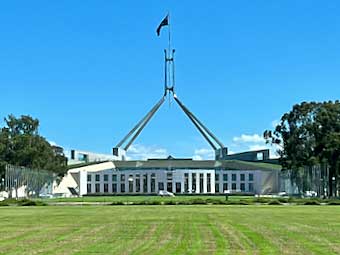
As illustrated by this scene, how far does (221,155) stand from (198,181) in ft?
81.4

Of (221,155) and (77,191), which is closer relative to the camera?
(77,191)

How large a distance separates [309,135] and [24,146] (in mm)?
46001

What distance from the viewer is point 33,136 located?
121375 mm

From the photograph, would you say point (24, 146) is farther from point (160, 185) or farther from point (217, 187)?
point (217, 187)

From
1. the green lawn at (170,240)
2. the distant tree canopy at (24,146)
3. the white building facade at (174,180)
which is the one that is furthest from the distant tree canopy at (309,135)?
the green lawn at (170,240)

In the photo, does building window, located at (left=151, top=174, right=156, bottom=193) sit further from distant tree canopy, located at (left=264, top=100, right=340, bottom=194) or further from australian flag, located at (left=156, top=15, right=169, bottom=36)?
distant tree canopy, located at (left=264, top=100, right=340, bottom=194)

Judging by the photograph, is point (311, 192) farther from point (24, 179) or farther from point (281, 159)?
point (24, 179)

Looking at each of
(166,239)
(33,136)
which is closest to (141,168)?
(33,136)

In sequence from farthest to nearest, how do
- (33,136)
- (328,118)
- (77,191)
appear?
(77,191)
(33,136)
(328,118)

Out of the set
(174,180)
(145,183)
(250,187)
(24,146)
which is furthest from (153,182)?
(24,146)

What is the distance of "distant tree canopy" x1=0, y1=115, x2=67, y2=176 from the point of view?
384 ft

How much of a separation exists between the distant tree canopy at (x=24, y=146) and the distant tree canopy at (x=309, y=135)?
37.8 metres

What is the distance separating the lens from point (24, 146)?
386 feet

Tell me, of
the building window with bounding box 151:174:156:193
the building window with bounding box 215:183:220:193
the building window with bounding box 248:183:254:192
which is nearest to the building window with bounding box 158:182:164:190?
the building window with bounding box 151:174:156:193
